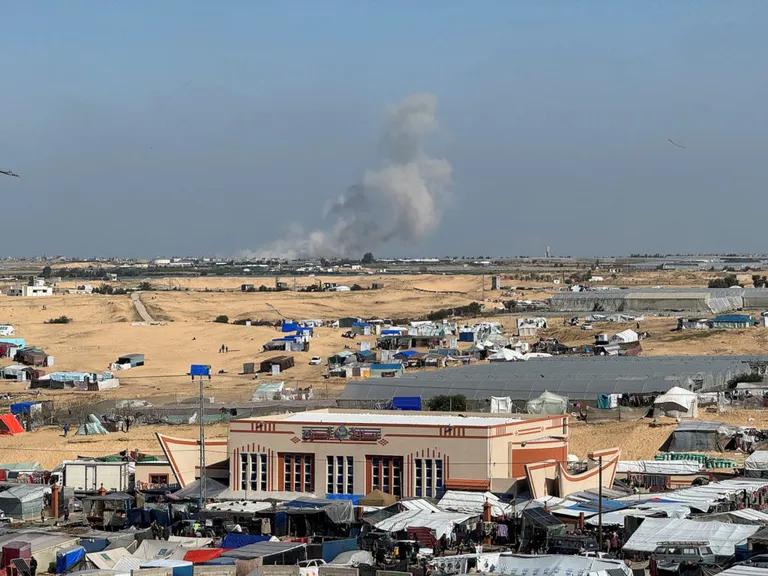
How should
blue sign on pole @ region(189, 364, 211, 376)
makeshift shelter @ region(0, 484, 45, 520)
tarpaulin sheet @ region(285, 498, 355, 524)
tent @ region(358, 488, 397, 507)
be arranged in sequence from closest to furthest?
tarpaulin sheet @ region(285, 498, 355, 524)
tent @ region(358, 488, 397, 507)
makeshift shelter @ region(0, 484, 45, 520)
blue sign on pole @ region(189, 364, 211, 376)

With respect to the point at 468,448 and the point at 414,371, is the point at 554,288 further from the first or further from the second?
the point at 468,448

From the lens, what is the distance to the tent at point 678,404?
4394cm

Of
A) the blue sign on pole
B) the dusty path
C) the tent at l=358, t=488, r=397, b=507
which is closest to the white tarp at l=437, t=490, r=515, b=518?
the tent at l=358, t=488, r=397, b=507

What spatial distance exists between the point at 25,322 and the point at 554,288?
5495cm

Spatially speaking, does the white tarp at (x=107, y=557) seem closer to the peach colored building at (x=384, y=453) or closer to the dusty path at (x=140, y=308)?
the peach colored building at (x=384, y=453)

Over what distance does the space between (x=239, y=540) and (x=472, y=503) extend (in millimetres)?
5038

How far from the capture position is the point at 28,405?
1933 inches

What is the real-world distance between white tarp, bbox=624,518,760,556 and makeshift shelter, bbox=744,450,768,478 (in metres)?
7.87

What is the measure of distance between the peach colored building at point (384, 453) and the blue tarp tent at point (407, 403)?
10879 mm

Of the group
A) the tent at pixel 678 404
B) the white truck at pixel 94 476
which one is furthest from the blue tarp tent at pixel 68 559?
the tent at pixel 678 404

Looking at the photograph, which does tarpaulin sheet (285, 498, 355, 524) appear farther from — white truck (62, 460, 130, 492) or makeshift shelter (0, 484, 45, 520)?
white truck (62, 460, 130, 492)

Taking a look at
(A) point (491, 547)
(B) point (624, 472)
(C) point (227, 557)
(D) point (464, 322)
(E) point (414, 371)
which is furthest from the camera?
(D) point (464, 322)

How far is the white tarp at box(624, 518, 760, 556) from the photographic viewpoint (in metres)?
24.5

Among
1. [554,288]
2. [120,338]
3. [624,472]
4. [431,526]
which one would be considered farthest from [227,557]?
[554,288]
